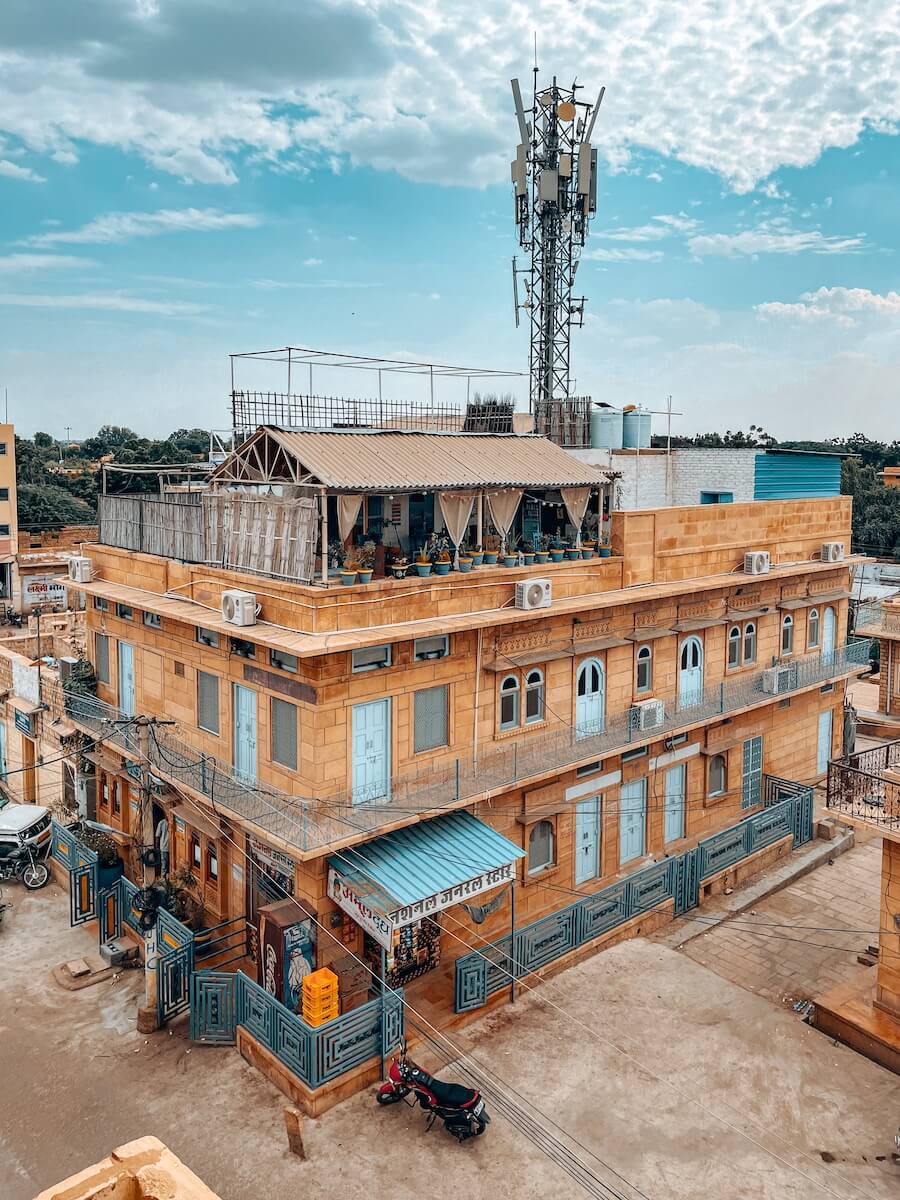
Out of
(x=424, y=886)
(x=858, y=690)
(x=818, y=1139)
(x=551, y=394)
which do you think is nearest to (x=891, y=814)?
(x=818, y=1139)

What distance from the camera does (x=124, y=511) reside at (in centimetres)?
2369

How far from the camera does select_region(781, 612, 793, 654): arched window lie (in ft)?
93.8

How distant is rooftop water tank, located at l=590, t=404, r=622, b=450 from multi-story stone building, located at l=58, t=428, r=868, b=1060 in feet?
17.8

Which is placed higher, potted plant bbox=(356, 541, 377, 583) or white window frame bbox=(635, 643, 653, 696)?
potted plant bbox=(356, 541, 377, 583)

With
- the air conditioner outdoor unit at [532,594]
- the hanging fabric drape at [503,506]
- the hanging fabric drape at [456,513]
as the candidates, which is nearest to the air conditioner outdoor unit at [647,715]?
the air conditioner outdoor unit at [532,594]

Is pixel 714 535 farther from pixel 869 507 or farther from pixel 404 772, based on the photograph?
pixel 869 507

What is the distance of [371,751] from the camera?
60.3 feet

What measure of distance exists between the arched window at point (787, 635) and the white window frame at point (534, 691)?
10679mm

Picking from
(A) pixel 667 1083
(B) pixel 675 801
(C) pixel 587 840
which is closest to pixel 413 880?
(A) pixel 667 1083

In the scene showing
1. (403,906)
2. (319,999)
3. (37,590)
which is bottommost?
(319,999)

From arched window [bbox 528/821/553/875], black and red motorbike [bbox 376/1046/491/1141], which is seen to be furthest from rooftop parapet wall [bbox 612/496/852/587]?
black and red motorbike [bbox 376/1046/491/1141]

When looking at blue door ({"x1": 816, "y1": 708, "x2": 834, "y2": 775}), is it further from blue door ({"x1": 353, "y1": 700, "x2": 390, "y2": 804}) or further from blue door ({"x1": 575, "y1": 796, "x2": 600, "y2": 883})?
blue door ({"x1": 353, "y1": 700, "x2": 390, "y2": 804})

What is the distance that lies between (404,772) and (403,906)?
10.5ft

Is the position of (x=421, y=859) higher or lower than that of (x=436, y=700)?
lower
